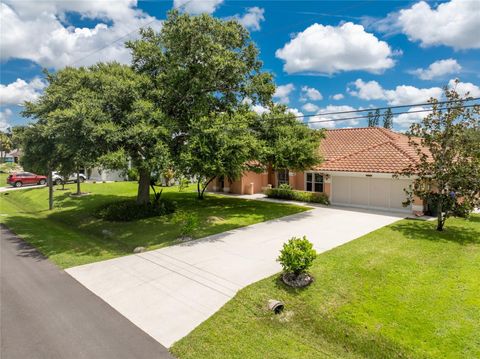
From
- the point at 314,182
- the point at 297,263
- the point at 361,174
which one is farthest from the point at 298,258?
the point at 314,182

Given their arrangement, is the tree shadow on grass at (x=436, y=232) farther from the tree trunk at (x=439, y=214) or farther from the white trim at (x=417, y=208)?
the white trim at (x=417, y=208)

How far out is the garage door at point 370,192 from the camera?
19.2 m

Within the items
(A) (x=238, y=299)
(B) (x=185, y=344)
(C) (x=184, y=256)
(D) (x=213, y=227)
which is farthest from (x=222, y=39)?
(B) (x=185, y=344)

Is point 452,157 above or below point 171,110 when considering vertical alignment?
below

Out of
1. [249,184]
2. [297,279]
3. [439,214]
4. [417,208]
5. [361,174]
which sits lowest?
[297,279]

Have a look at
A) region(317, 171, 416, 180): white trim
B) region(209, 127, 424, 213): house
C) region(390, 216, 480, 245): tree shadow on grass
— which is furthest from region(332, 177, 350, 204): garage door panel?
region(390, 216, 480, 245): tree shadow on grass

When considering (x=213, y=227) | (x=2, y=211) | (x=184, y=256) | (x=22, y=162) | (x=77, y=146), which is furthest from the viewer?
(x=2, y=211)

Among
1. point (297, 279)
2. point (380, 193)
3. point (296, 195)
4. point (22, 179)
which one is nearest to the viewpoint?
point (297, 279)

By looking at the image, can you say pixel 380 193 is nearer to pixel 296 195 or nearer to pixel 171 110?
pixel 296 195

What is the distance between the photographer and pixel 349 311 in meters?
7.63

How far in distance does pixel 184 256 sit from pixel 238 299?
3931 mm

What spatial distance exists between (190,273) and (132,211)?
377 inches

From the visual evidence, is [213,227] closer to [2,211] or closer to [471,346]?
[471,346]

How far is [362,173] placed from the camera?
20.0m
